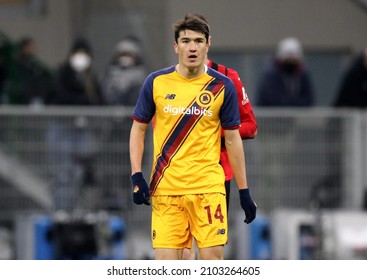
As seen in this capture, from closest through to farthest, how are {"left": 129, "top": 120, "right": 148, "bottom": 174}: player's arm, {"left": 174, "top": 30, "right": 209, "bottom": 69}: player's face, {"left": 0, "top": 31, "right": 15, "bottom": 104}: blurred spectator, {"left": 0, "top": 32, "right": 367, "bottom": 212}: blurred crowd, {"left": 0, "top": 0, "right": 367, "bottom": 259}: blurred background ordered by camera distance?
1. {"left": 174, "top": 30, "right": 209, "bottom": 69}: player's face
2. {"left": 129, "top": 120, "right": 148, "bottom": 174}: player's arm
3. {"left": 0, "top": 0, "right": 367, "bottom": 259}: blurred background
4. {"left": 0, "top": 32, "right": 367, "bottom": 212}: blurred crowd
5. {"left": 0, "top": 31, "right": 15, "bottom": 104}: blurred spectator

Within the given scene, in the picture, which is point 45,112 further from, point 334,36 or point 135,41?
point 334,36

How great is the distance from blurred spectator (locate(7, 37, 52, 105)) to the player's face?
27.5 ft

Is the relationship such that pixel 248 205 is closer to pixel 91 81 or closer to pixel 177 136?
pixel 177 136

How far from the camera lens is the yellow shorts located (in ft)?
35.7

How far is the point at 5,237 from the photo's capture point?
17.3 metres

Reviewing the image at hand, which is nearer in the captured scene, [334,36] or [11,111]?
[11,111]

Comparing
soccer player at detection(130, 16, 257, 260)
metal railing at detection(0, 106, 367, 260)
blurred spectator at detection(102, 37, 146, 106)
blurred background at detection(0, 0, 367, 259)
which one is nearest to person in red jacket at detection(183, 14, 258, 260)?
soccer player at detection(130, 16, 257, 260)

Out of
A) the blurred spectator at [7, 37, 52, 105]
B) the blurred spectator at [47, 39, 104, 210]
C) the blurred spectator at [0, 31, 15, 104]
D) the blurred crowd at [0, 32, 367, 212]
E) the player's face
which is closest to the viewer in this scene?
the player's face

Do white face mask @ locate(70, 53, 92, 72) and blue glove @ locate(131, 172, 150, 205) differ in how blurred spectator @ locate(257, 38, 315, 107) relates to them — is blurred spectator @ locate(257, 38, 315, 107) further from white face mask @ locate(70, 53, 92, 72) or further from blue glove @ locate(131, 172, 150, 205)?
blue glove @ locate(131, 172, 150, 205)

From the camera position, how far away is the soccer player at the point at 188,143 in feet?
35.5
